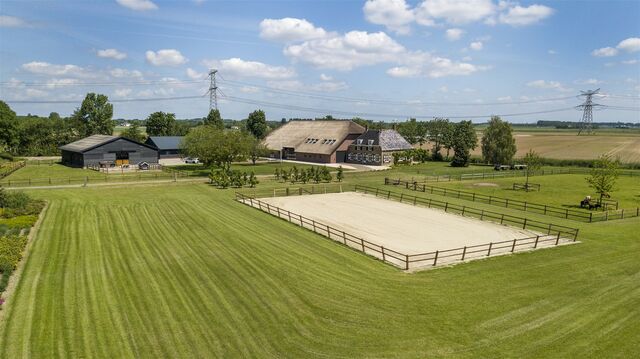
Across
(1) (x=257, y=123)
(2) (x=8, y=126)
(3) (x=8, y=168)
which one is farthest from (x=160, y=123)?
(3) (x=8, y=168)

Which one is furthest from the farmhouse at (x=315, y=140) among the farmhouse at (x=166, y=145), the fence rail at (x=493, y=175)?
the fence rail at (x=493, y=175)

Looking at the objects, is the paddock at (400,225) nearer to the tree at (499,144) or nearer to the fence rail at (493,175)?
the fence rail at (493,175)

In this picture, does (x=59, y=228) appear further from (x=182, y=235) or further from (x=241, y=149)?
(x=241, y=149)

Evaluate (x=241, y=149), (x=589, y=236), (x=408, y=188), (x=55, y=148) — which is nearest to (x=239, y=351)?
(x=589, y=236)

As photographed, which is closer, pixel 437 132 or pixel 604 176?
pixel 604 176

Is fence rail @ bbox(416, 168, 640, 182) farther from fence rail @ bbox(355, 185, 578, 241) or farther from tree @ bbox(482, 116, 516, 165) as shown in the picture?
fence rail @ bbox(355, 185, 578, 241)

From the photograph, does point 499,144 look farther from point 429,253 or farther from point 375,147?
point 429,253
